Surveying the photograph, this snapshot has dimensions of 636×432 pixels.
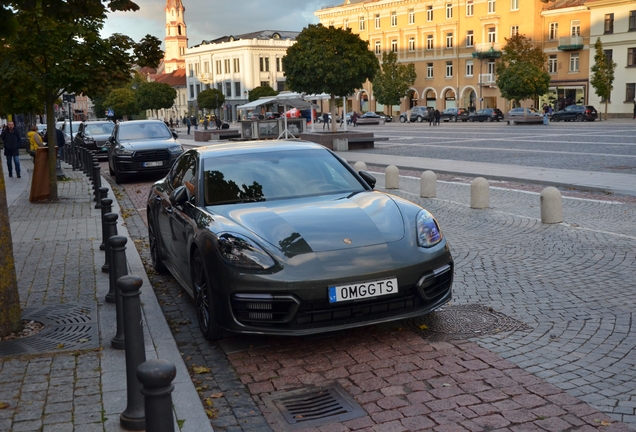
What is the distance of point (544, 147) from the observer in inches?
1032

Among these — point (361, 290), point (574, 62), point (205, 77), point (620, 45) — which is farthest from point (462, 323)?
point (205, 77)

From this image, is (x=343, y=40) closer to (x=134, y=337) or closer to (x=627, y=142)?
(x=627, y=142)

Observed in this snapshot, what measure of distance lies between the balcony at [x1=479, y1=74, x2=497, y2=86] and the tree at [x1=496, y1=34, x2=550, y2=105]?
9655 millimetres

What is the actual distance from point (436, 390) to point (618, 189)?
1089cm

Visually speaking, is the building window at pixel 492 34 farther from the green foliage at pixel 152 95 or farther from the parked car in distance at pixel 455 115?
the green foliage at pixel 152 95

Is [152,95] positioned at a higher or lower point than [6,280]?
higher

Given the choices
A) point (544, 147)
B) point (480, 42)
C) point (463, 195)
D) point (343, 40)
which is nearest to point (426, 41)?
point (480, 42)

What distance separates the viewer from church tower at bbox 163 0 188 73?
14638 cm

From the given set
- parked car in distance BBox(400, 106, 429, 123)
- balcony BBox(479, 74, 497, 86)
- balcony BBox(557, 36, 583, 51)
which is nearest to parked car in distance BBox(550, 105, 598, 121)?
balcony BBox(557, 36, 583, 51)

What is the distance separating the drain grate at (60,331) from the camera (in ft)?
17.7

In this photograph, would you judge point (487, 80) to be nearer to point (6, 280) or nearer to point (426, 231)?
point (426, 231)

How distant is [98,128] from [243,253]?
29.2 m

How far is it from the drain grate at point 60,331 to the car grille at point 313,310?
4.33 ft

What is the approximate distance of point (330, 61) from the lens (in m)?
30.8
